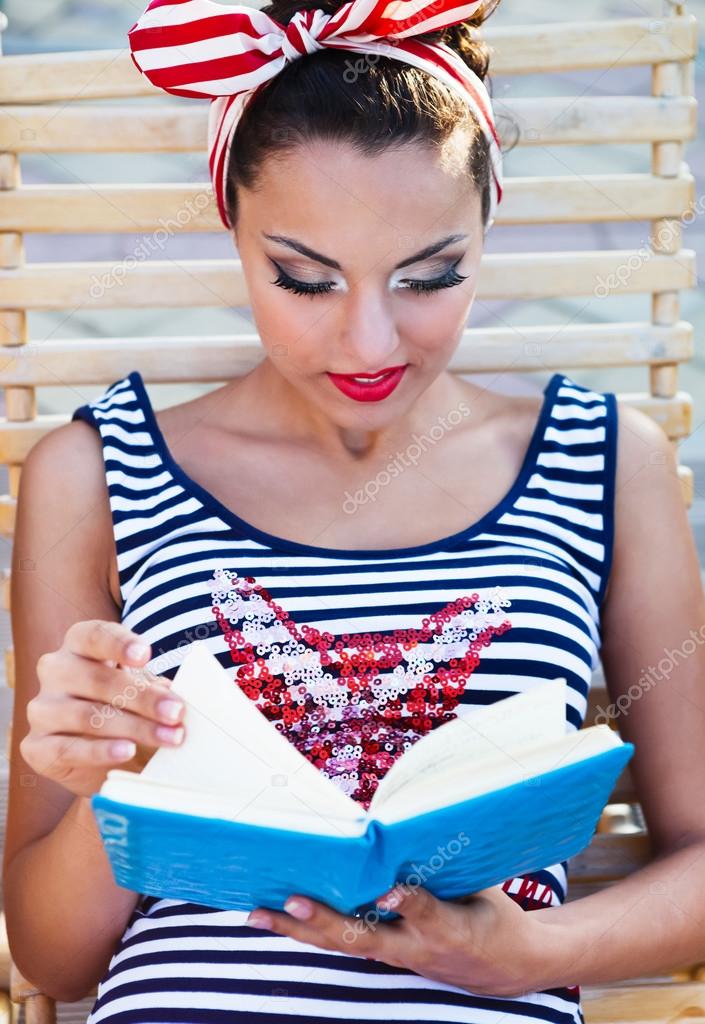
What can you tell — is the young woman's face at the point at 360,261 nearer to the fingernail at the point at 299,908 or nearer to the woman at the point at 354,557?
the woman at the point at 354,557

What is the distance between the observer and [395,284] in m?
0.91

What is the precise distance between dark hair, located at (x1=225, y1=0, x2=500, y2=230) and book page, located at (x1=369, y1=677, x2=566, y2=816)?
43 cm

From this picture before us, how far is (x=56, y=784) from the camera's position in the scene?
3.10 ft

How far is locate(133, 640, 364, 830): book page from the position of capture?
68cm

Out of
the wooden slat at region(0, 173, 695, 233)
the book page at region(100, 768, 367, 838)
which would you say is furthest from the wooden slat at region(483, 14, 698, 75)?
the book page at region(100, 768, 367, 838)

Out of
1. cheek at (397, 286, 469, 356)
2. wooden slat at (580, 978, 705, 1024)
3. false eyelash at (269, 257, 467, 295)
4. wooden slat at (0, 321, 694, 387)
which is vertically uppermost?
false eyelash at (269, 257, 467, 295)

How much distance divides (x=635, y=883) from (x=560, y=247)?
2237mm

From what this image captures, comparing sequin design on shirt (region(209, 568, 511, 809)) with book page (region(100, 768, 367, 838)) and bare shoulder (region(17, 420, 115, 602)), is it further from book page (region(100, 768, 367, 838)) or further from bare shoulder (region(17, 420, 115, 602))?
book page (region(100, 768, 367, 838))

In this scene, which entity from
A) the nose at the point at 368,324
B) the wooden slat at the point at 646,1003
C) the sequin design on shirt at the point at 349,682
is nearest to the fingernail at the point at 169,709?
the sequin design on shirt at the point at 349,682

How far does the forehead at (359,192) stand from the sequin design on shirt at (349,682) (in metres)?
0.29

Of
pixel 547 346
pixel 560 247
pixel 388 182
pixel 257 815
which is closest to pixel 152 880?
pixel 257 815

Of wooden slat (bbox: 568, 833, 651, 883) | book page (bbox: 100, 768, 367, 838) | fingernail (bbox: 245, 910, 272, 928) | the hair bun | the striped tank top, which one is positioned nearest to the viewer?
book page (bbox: 100, 768, 367, 838)

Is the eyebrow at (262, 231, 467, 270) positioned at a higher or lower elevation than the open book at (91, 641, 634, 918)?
higher

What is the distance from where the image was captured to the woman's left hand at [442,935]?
72cm
